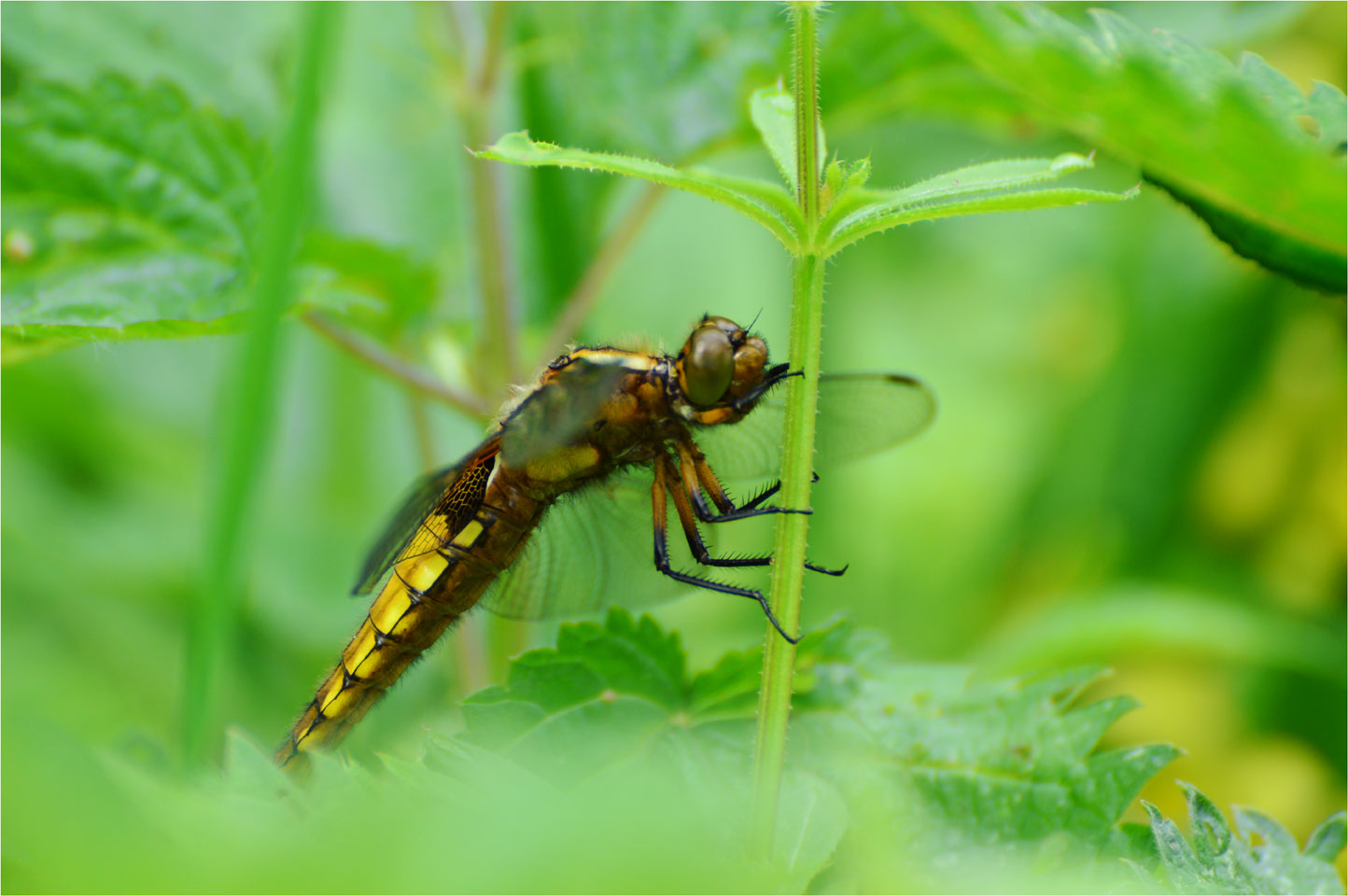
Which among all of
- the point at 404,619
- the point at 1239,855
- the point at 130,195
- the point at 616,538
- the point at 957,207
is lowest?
the point at 1239,855

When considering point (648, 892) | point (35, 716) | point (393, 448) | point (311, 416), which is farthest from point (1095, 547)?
point (35, 716)

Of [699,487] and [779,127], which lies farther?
[699,487]

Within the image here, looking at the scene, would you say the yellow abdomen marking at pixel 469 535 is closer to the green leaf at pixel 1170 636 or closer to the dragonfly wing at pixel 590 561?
the dragonfly wing at pixel 590 561

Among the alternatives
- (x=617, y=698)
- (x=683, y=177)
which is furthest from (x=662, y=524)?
(x=683, y=177)

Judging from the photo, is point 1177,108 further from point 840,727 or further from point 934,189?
point 840,727

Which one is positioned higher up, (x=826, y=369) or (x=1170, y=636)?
(x=826, y=369)

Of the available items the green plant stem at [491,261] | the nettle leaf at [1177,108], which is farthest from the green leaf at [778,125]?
the green plant stem at [491,261]

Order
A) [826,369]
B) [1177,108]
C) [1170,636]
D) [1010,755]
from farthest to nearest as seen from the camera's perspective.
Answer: [826,369] → [1170,636] → [1010,755] → [1177,108]

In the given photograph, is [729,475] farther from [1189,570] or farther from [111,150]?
[1189,570]
